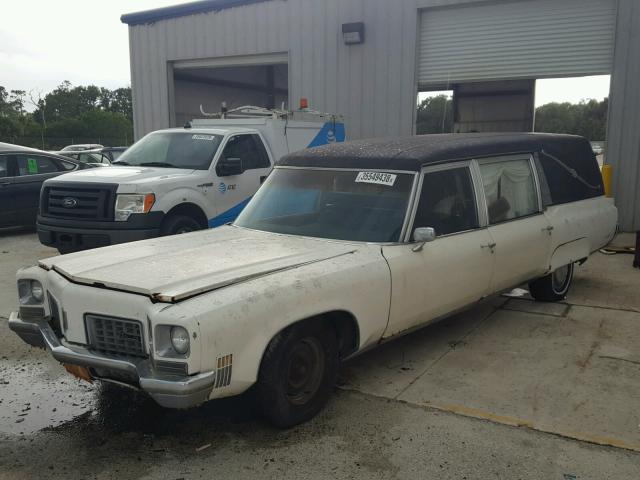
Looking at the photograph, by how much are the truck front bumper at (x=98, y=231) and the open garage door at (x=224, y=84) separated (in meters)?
7.80

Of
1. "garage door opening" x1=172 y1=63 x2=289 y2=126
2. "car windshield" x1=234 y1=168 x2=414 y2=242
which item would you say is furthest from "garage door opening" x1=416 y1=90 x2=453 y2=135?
"car windshield" x1=234 y1=168 x2=414 y2=242

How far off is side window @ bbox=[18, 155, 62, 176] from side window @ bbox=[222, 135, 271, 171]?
Result: 4.79m

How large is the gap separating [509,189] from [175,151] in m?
4.87

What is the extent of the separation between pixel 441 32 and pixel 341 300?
9552mm

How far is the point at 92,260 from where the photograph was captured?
3.91m

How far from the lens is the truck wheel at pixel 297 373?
3.37m

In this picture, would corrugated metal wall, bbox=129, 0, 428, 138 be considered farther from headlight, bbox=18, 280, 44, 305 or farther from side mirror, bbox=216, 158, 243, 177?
headlight, bbox=18, 280, 44, 305

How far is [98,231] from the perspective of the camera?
7.05 metres

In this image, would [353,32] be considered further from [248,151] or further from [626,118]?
[626,118]

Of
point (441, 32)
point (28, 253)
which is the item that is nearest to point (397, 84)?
point (441, 32)

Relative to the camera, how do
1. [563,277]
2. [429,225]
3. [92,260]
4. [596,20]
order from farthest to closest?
[596,20] < [563,277] < [429,225] < [92,260]

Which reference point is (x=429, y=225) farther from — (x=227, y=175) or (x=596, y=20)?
(x=596, y=20)

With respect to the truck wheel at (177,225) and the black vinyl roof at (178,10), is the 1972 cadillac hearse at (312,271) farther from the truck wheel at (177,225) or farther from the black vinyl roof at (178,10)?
the black vinyl roof at (178,10)

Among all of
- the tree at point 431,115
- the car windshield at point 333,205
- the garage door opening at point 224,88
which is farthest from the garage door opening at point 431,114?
the car windshield at point 333,205
